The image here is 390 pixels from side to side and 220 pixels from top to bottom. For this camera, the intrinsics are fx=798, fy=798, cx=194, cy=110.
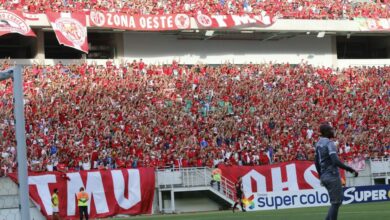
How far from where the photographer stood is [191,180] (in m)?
33.4

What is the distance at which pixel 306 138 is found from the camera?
3869 centimetres

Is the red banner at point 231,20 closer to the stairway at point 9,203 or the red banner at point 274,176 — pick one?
the red banner at point 274,176

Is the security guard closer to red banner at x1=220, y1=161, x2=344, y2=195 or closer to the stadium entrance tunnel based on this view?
the stadium entrance tunnel

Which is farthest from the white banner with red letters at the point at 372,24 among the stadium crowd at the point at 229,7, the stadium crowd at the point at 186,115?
the stadium crowd at the point at 186,115

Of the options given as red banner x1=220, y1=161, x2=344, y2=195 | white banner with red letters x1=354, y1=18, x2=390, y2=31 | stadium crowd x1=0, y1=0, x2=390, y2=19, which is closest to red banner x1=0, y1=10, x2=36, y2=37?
stadium crowd x1=0, y1=0, x2=390, y2=19

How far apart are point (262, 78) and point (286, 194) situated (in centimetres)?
1322

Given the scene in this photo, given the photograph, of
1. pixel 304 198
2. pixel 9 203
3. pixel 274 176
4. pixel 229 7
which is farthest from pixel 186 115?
pixel 9 203

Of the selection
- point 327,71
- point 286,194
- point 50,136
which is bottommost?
point 286,194

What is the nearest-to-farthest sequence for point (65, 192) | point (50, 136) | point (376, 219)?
point (376, 219), point (65, 192), point (50, 136)

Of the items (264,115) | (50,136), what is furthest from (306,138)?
Answer: (50,136)

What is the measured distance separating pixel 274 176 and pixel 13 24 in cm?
1467

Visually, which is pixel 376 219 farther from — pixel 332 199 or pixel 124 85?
pixel 124 85

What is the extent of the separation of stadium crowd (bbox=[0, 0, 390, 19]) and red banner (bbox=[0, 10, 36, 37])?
0.55m

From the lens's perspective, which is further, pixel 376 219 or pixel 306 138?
pixel 306 138
